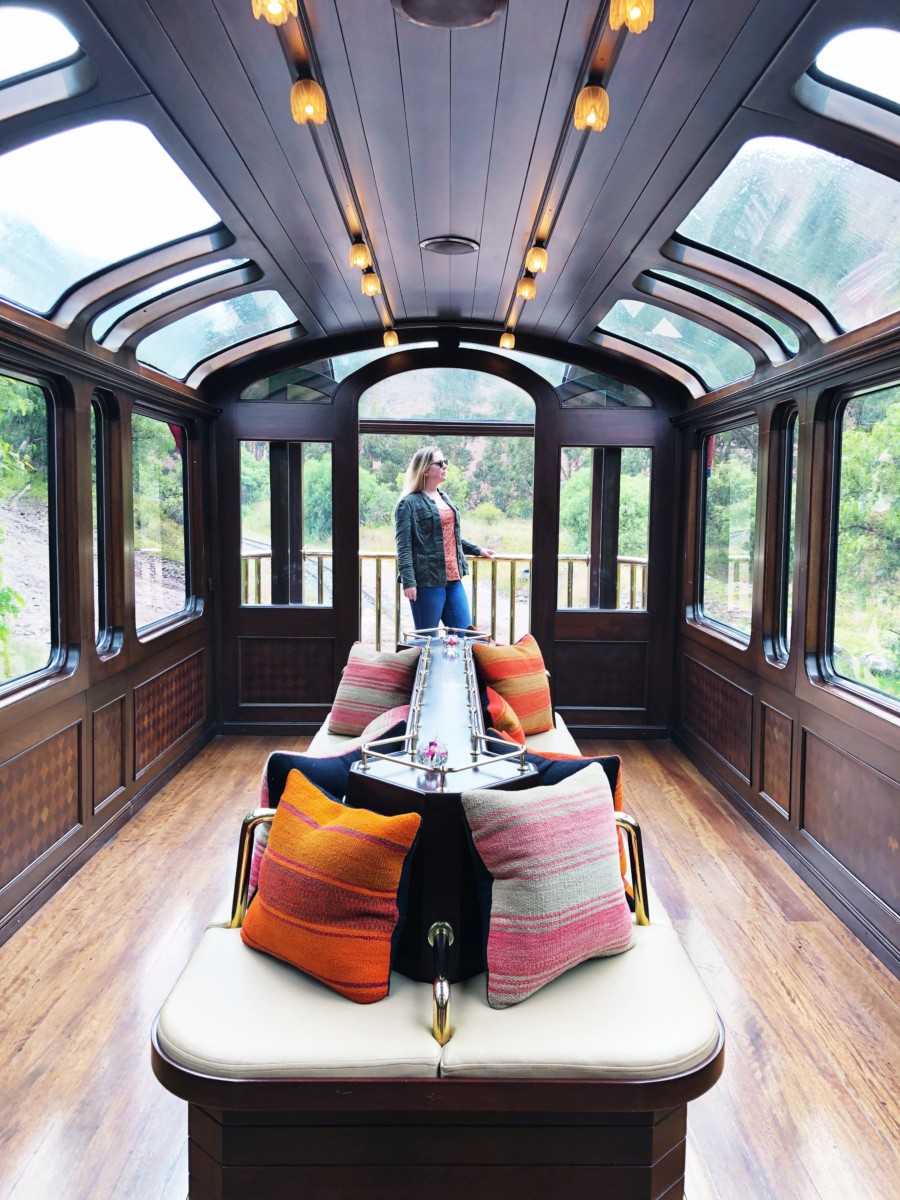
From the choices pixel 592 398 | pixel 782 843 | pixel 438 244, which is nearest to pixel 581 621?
pixel 592 398

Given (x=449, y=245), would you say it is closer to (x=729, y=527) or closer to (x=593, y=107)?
(x=593, y=107)

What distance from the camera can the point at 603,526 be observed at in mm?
6102

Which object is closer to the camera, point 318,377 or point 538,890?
point 538,890

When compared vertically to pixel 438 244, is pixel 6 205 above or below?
below

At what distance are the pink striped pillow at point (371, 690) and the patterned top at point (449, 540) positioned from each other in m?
1.35

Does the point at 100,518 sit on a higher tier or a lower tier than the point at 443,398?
lower

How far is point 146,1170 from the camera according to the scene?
81.6 inches

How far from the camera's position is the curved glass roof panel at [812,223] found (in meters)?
2.68

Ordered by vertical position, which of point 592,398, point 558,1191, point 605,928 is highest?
point 592,398

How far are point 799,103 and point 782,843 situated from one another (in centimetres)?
311

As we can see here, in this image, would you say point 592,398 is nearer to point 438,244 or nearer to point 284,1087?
point 438,244

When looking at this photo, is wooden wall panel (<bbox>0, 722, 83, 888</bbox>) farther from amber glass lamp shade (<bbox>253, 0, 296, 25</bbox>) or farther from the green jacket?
amber glass lamp shade (<bbox>253, 0, 296, 25</bbox>)

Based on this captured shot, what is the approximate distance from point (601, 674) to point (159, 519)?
10.3 feet

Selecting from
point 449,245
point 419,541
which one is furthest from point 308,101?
point 419,541
